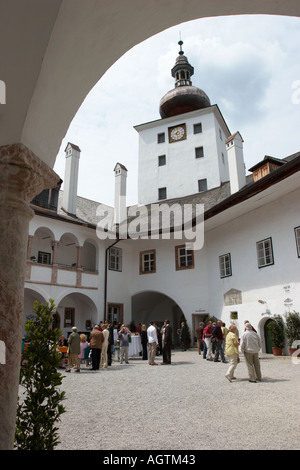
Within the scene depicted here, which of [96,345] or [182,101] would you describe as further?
[182,101]

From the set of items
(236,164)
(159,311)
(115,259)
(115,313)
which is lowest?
(115,313)

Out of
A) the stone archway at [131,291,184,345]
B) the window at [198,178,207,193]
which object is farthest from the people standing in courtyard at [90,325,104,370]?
the window at [198,178,207,193]

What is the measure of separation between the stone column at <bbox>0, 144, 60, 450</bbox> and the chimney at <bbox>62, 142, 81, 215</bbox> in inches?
745

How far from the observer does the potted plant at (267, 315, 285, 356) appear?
14.0 meters

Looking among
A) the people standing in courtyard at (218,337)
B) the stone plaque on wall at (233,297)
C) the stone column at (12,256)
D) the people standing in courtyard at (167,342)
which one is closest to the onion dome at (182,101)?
the stone plaque on wall at (233,297)

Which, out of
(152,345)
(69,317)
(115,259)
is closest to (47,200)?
(115,259)

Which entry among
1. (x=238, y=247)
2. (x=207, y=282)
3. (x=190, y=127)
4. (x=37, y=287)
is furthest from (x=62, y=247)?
(x=190, y=127)

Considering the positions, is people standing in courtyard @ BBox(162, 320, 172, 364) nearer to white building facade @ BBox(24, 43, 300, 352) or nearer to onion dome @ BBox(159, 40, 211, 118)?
white building facade @ BBox(24, 43, 300, 352)

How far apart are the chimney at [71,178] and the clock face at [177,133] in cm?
993

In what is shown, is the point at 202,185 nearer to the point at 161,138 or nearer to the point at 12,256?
the point at 161,138

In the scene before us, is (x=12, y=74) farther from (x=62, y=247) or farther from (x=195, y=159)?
(x=195, y=159)

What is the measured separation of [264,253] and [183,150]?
15.7 m

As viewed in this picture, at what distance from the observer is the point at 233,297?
1733 cm

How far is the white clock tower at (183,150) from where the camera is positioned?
28016 mm
